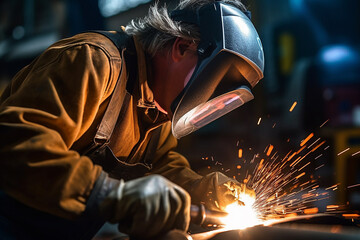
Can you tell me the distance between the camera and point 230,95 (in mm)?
1732

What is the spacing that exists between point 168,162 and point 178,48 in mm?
767

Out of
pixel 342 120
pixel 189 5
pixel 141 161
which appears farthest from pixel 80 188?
pixel 342 120

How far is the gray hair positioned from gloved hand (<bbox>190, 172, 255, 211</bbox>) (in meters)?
0.67

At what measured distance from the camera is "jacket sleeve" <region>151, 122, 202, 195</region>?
2.07 m

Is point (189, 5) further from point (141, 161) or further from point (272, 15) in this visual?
point (272, 15)

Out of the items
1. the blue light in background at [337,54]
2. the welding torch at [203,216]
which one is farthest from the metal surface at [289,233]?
the blue light in background at [337,54]

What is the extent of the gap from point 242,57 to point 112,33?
0.55 m

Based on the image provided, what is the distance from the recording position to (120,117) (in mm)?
1630

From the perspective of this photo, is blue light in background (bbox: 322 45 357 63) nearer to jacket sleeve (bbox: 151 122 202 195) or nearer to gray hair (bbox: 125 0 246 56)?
jacket sleeve (bbox: 151 122 202 195)

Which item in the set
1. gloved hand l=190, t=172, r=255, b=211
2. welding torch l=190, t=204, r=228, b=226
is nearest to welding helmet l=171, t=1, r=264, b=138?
gloved hand l=190, t=172, r=255, b=211

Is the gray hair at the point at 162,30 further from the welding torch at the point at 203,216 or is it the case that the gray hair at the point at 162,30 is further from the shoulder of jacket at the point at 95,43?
the welding torch at the point at 203,216

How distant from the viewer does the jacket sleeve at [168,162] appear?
207cm

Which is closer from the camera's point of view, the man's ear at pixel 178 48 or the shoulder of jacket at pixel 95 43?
the shoulder of jacket at pixel 95 43

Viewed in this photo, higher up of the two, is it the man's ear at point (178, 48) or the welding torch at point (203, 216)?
the man's ear at point (178, 48)
